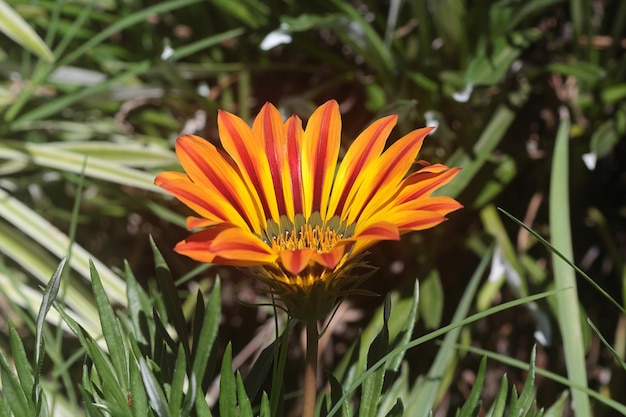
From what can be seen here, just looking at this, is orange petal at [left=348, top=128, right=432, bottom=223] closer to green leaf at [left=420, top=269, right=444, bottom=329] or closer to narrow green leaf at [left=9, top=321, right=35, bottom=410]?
narrow green leaf at [left=9, top=321, right=35, bottom=410]

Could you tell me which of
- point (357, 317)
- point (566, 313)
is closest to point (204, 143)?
point (566, 313)

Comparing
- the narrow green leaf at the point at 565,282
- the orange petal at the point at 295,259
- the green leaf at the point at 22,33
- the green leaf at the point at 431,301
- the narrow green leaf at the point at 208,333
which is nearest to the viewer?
the orange petal at the point at 295,259

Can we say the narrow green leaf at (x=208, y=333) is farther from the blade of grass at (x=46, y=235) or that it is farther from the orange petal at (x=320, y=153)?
the blade of grass at (x=46, y=235)

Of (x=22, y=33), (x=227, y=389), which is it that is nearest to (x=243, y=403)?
(x=227, y=389)

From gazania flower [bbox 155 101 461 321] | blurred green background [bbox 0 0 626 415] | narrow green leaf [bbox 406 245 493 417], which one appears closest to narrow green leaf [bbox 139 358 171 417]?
gazania flower [bbox 155 101 461 321]

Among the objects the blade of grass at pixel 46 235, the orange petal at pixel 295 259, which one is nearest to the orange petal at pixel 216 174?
the orange petal at pixel 295 259

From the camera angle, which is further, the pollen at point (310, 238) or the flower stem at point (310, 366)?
the pollen at point (310, 238)

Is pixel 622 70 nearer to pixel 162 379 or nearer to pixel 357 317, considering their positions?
pixel 357 317

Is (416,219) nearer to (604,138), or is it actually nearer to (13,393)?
(13,393)
